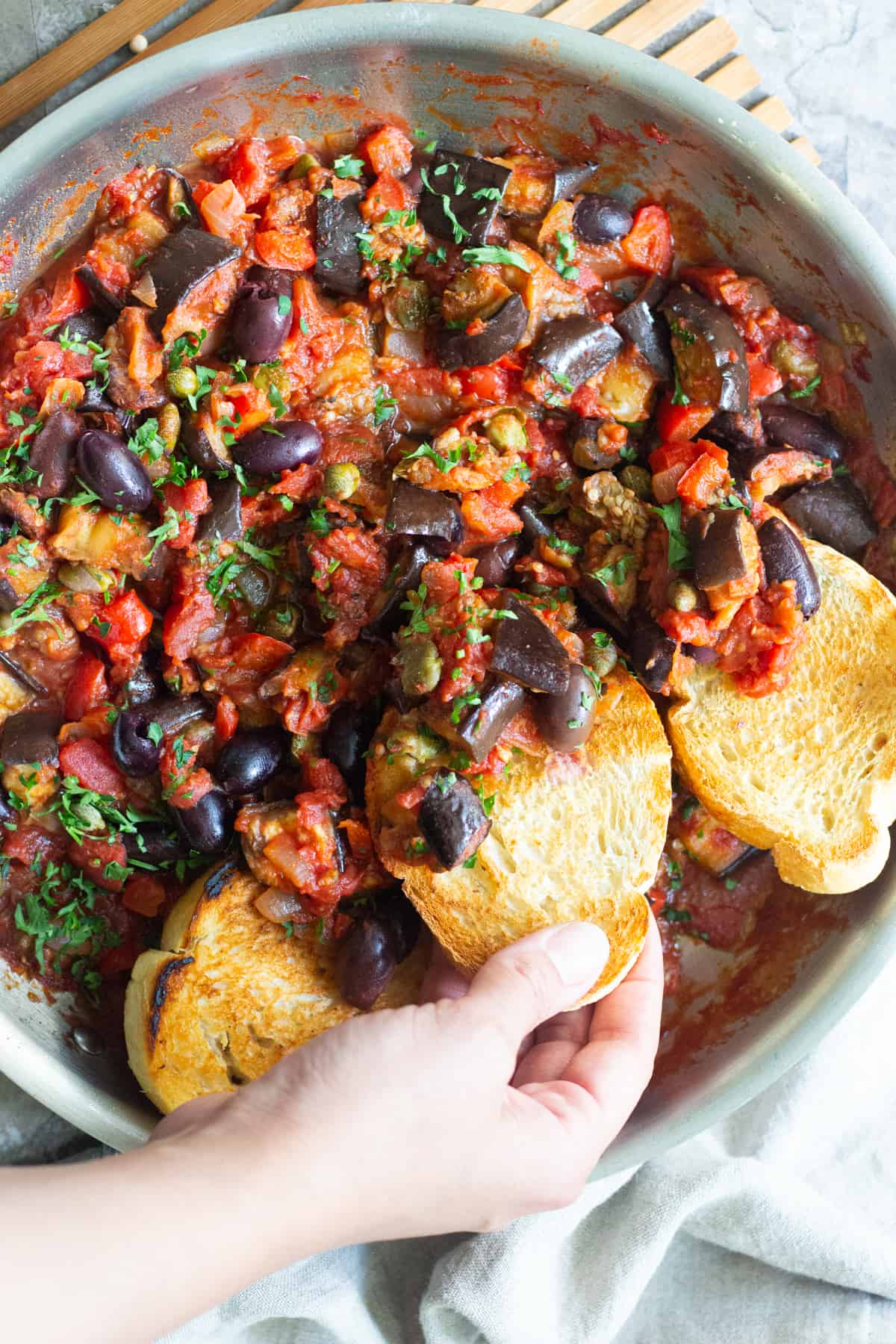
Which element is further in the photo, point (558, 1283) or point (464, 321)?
point (558, 1283)

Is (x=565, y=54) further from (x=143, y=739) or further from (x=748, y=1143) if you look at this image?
(x=748, y=1143)

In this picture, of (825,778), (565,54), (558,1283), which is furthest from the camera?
(558,1283)

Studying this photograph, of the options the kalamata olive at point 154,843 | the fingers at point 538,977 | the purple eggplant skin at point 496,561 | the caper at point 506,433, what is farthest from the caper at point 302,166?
the fingers at point 538,977

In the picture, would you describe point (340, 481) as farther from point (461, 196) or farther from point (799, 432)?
point (799, 432)

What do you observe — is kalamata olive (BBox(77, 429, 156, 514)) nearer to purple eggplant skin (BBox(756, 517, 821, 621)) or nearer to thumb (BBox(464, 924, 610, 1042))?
thumb (BBox(464, 924, 610, 1042))

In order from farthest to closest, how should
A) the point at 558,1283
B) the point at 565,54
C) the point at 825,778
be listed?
the point at 558,1283 → the point at 825,778 → the point at 565,54

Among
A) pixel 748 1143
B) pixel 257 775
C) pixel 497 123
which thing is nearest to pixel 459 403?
pixel 497 123
